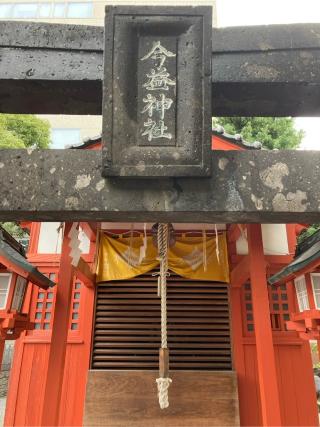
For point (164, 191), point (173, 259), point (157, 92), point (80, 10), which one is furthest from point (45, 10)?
point (164, 191)

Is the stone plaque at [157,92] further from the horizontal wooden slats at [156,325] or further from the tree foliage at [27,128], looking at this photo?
the tree foliage at [27,128]

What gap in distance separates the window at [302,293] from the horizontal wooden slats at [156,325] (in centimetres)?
178

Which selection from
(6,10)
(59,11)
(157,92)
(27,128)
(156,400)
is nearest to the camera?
(157,92)

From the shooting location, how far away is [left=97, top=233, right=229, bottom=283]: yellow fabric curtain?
620cm

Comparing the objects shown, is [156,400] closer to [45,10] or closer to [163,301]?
[163,301]

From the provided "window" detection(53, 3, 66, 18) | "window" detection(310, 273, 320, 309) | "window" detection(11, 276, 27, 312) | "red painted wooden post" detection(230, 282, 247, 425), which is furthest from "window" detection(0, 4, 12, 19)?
"window" detection(310, 273, 320, 309)

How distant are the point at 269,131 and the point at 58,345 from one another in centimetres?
1002

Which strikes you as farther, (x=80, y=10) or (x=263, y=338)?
(x=80, y=10)

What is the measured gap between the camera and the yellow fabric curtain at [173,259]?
6195mm

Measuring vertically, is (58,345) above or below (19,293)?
below

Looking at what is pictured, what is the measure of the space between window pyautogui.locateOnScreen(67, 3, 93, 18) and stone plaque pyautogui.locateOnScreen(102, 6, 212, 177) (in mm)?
32335

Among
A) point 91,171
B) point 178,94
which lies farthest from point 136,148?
point 178,94

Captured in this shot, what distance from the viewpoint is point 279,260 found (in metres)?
6.41

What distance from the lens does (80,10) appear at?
30.5 m
